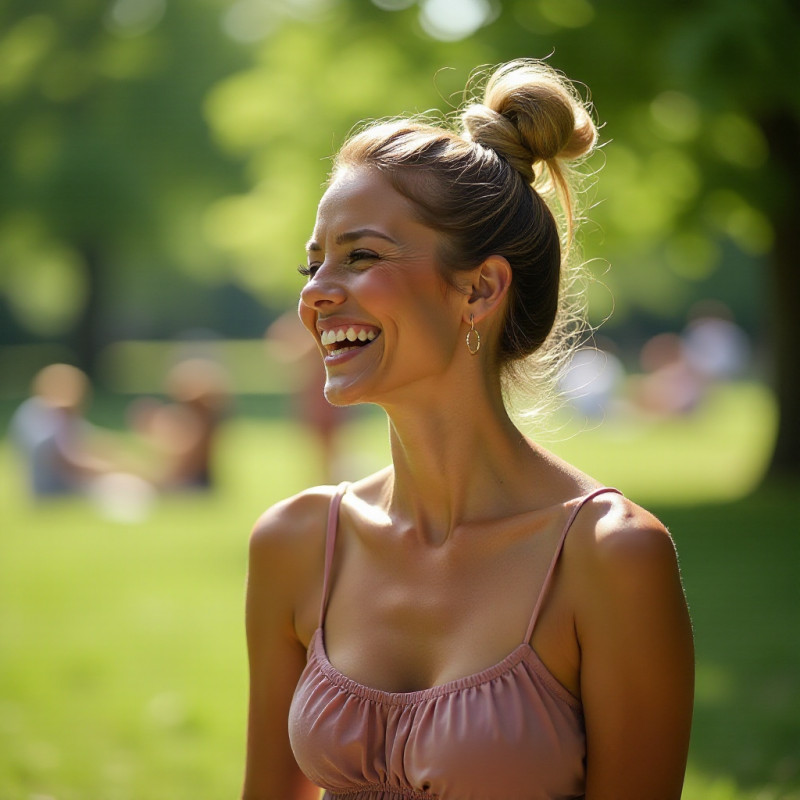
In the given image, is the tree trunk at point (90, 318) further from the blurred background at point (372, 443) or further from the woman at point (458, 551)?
the woman at point (458, 551)

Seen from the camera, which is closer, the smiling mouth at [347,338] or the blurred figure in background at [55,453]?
the smiling mouth at [347,338]

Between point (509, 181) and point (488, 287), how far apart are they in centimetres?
26

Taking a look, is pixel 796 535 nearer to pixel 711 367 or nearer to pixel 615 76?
pixel 615 76

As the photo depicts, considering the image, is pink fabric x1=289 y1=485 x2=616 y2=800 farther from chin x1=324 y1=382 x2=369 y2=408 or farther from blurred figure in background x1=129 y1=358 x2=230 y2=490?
blurred figure in background x1=129 y1=358 x2=230 y2=490

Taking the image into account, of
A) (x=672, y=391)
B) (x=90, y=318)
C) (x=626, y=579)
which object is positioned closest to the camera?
(x=626, y=579)

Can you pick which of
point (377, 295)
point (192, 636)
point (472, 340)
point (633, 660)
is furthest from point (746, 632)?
point (377, 295)

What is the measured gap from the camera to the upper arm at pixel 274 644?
308 centimetres

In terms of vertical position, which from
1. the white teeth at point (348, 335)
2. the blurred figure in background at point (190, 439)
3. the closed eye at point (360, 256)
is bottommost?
the blurred figure in background at point (190, 439)

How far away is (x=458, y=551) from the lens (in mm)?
2908

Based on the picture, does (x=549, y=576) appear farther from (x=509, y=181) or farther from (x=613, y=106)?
(x=613, y=106)

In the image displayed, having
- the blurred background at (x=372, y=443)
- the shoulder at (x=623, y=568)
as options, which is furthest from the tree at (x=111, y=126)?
the shoulder at (x=623, y=568)

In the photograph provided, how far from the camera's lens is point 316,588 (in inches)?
120

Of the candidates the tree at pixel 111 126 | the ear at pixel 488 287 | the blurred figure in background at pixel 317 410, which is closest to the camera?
the ear at pixel 488 287

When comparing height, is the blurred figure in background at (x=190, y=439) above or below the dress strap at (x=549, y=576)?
below
